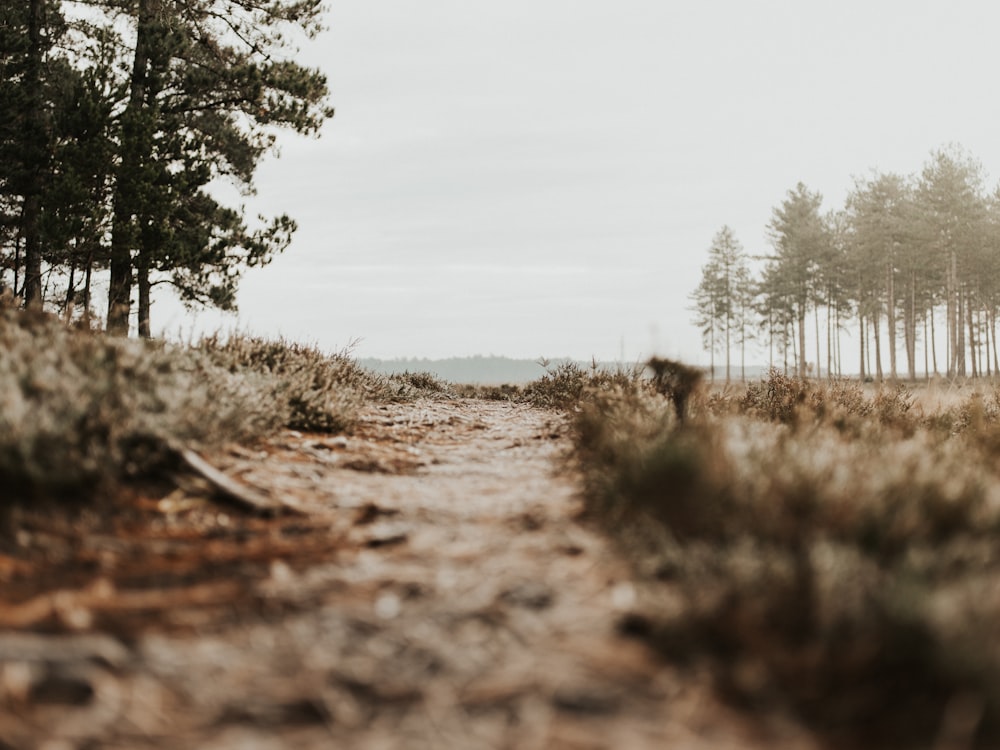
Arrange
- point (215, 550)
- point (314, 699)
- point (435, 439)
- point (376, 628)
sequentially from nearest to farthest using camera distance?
point (314, 699)
point (376, 628)
point (215, 550)
point (435, 439)

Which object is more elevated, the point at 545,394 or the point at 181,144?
the point at 181,144

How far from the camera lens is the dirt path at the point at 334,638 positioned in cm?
147

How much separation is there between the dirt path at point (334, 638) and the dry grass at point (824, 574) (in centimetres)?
16

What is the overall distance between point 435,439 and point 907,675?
5166 mm

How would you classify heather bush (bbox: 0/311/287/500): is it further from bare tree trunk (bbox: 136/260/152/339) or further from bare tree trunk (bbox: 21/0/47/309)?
bare tree trunk (bbox: 21/0/47/309)

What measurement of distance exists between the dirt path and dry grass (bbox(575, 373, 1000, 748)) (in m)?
0.16

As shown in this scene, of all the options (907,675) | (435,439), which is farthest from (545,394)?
(907,675)

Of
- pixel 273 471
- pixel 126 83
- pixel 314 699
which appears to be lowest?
pixel 314 699

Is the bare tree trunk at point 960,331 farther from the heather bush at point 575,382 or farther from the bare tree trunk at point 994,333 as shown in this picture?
the heather bush at point 575,382

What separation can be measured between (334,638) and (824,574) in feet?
4.51

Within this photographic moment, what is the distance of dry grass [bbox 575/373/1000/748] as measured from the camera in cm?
155

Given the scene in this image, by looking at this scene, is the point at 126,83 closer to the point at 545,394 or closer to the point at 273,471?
the point at 545,394

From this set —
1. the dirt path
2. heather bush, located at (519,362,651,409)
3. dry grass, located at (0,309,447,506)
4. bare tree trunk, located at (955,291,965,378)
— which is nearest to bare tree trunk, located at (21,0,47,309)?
heather bush, located at (519,362,651,409)

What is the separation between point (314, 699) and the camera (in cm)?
158
